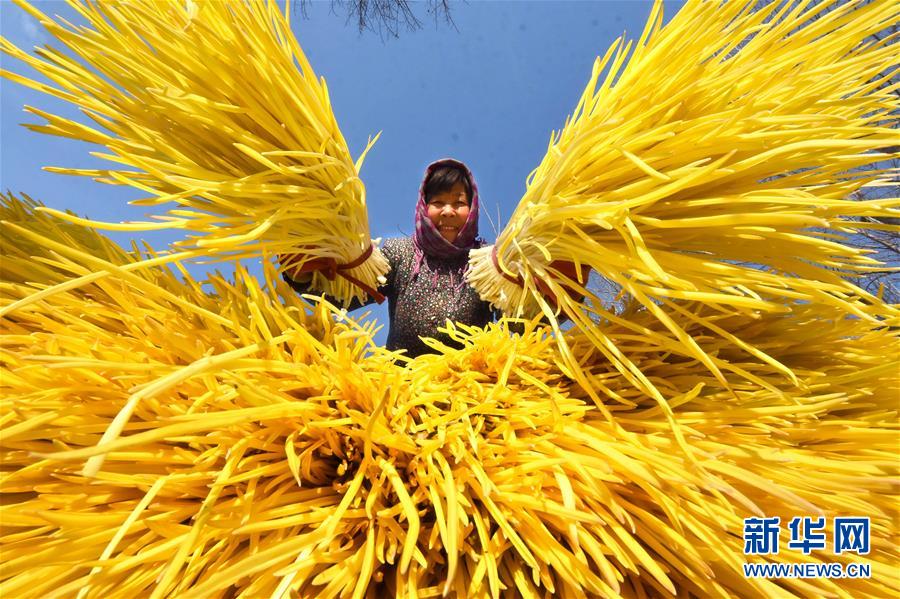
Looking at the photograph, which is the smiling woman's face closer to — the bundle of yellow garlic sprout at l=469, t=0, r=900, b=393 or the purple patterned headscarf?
the purple patterned headscarf

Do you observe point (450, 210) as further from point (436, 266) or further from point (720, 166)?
point (720, 166)

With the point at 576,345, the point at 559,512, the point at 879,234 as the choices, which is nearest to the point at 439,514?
the point at 559,512

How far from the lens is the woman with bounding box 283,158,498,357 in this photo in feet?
2.04

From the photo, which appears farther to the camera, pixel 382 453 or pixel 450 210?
pixel 450 210

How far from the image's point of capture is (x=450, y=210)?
25.1 inches

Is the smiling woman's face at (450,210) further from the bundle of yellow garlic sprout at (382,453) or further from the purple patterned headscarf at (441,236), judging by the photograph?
the bundle of yellow garlic sprout at (382,453)

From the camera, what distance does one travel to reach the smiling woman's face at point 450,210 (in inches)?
25.2

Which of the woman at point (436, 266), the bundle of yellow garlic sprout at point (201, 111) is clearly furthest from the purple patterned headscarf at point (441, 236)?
the bundle of yellow garlic sprout at point (201, 111)

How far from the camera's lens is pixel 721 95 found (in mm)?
307

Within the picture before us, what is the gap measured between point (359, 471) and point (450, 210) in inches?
17.7

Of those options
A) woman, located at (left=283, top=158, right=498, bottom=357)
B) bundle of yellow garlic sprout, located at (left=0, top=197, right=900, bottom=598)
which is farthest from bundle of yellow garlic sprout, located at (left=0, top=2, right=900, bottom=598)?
woman, located at (left=283, top=158, right=498, bottom=357)

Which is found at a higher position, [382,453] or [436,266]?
[436,266]

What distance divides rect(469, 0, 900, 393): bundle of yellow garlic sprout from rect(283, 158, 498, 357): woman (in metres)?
0.28

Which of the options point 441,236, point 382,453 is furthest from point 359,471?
point 441,236
